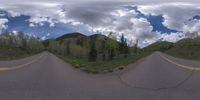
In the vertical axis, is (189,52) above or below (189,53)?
below

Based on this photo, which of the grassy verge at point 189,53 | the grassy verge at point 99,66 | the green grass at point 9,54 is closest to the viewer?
the grassy verge at point 99,66

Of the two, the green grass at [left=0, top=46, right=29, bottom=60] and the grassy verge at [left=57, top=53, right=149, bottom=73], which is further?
the green grass at [left=0, top=46, right=29, bottom=60]

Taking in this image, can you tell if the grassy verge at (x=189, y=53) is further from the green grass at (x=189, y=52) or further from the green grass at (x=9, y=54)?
the green grass at (x=9, y=54)

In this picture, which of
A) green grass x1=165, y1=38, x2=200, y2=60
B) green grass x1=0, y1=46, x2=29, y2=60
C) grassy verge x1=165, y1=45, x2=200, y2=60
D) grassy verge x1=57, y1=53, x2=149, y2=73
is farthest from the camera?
green grass x1=165, y1=38, x2=200, y2=60

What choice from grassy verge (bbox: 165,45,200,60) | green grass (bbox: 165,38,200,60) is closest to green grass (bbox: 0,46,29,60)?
grassy verge (bbox: 165,45,200,60)

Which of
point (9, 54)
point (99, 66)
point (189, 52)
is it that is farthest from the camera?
point (189, 52)

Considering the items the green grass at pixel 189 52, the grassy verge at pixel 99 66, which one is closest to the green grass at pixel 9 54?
the grassy verge at pixel 99 66

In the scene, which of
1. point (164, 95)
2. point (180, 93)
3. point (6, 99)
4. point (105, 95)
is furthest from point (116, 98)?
point (6, 99)

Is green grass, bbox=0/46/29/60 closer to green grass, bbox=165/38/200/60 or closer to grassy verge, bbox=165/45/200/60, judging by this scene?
grassy verge, bbox=165/45/200/60

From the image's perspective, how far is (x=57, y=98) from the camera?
229 inches

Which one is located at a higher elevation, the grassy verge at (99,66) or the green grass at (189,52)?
the grassy verge at (99,66)

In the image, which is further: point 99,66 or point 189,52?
point 189,52

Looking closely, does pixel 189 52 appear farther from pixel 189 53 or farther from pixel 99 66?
pixel 99 66

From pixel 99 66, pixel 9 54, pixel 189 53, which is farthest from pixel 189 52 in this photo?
pixel 99 66
